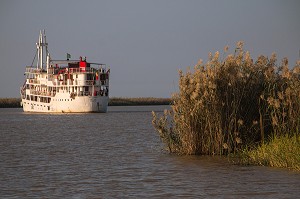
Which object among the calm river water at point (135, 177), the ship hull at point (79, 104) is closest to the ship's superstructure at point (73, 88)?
the ship hull at point (79, 104)

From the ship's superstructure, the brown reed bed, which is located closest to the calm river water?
the brown reed bed

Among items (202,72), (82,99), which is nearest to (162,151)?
(202,72)

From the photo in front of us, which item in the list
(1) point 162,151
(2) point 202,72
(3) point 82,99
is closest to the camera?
(2) point 202,72

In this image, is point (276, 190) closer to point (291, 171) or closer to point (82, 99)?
point (291, 171)

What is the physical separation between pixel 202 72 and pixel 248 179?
18.7 ft

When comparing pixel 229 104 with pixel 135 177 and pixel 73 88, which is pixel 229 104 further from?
pixel 73 88

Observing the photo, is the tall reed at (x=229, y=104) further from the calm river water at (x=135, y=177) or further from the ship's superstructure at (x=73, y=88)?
the ship's superstructure at (x=73, y=88)

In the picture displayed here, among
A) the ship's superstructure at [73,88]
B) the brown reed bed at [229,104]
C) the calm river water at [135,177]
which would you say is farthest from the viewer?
the ship's superstructure at [73,88]

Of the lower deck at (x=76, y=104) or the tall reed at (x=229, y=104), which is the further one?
the lower deck at (x=76, y=104)

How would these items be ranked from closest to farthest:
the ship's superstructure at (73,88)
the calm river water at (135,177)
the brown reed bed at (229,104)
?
the calm river water at (135,177) < the brown reed bed at (229,104) < the ship's superstructure at (73,88)

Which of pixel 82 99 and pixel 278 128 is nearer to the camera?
pixel 278 128

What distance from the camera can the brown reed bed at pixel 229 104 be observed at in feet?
69.2

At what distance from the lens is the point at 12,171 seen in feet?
66.9

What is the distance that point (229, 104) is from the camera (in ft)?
70.4
